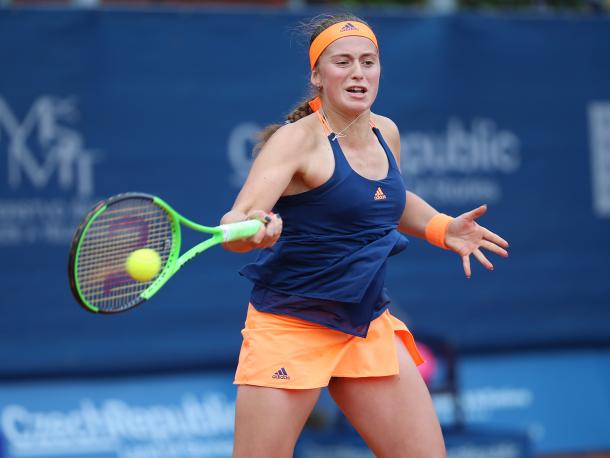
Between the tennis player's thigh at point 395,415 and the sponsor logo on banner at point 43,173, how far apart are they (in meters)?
3.20

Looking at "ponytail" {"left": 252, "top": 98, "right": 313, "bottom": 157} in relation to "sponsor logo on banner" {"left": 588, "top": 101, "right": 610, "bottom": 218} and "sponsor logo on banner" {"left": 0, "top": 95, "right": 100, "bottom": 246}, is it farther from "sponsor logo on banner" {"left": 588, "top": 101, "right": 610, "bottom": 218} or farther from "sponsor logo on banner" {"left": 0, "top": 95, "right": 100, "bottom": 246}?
"sponsor logo on banner" {"left": 588, "top": 101, "right": 610, "bottom": 218}

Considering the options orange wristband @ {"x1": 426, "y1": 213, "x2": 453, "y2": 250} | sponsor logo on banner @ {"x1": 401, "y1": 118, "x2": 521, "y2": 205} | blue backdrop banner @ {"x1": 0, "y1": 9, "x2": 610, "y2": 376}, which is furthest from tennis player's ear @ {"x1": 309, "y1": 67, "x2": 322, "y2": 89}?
sponsor logo on banner @ {"x1": 401, "y1": 118, "x2": 521, "y2": 205}

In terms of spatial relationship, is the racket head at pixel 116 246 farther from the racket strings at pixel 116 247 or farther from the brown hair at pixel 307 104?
the brown hair at pixel 307 104

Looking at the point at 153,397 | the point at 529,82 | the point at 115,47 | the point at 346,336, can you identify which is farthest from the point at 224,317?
the point at 346,336

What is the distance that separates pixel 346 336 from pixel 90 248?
36.2 inches

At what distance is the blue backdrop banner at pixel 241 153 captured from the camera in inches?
255

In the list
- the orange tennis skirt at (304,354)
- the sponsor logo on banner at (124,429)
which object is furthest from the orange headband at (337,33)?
the sponsor logo on banner at (124,429)

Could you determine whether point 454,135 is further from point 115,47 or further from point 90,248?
point 90,248

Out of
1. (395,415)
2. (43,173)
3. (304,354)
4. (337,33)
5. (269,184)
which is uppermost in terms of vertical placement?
(337,33)

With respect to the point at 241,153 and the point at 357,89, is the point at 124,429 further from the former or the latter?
the point at 357,89

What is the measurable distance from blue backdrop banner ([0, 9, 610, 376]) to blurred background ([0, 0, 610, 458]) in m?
0.01

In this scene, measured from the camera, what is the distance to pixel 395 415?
144 inches

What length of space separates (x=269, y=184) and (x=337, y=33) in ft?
2.11

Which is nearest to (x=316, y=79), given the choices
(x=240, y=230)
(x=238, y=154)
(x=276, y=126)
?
(x=276, y=126)
